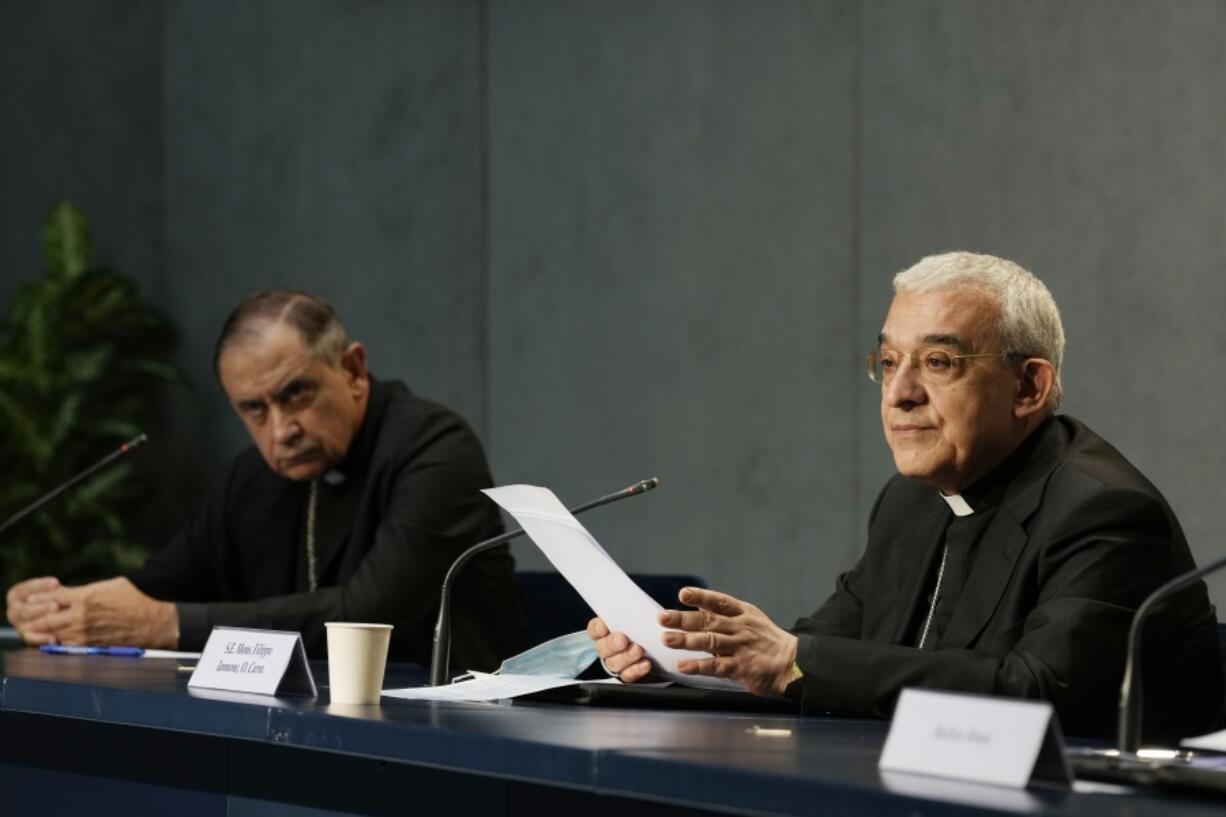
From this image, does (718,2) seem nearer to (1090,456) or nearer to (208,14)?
(208,14)

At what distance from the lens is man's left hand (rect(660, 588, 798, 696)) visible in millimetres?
2178

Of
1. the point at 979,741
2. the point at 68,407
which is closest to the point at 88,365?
the point at 68,407

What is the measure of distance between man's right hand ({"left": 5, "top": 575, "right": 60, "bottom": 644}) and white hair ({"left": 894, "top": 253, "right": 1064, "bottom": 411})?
179cm

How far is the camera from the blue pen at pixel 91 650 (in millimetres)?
3125

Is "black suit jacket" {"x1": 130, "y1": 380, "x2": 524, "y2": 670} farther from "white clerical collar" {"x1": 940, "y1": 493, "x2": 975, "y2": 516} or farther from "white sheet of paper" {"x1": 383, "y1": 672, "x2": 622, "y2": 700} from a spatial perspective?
"white clerical collar" {"x1": 940, "y1": 493, "x2": 975, "y2": 516}

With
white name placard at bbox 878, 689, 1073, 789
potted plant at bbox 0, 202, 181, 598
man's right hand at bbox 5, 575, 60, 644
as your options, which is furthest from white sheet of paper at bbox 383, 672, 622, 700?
potted plant at bbox 0, 202, 181, 598

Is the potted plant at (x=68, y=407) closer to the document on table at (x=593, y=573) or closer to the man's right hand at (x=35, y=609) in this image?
the man's right hand at (x=35, y=609)

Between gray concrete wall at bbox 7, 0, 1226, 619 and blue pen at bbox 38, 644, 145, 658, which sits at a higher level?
gray concrete wall at bbox 7, 0, 1226, 619

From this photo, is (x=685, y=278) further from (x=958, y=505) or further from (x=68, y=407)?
(x=958, y=505)

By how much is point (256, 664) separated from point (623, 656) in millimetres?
476

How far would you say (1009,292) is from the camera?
246 centimetres

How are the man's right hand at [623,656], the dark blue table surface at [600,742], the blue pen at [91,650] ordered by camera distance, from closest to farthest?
1. the dark blue table surface at [600,742]
2. the man's right hand at [623,656]
3. the blue pen at [91,650]

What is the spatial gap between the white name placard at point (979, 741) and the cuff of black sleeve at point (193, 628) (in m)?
2.10

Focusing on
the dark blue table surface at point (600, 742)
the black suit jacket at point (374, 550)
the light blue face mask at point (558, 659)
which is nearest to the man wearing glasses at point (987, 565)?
the dark blue table surface at point (600, 742)
